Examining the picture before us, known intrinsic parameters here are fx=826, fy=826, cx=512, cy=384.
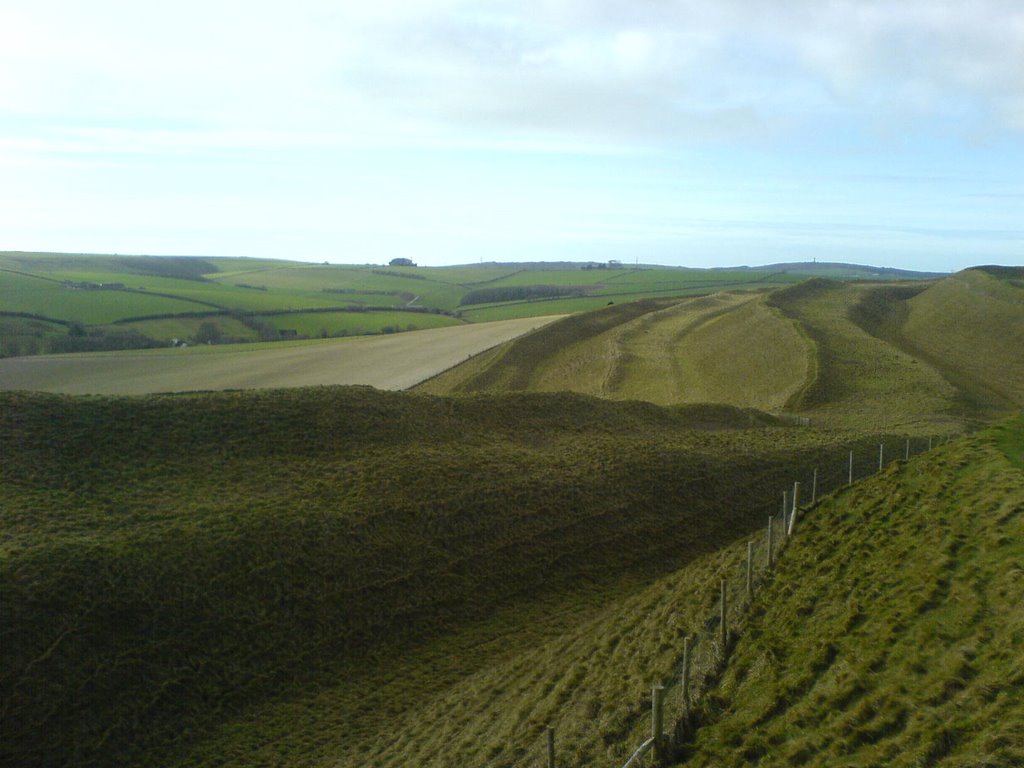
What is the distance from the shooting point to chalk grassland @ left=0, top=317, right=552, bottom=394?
3909 centimetres

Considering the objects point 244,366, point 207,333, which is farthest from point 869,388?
point 207,333

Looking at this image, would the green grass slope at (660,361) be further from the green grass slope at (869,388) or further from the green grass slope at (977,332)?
the green grass slope at (977,332)

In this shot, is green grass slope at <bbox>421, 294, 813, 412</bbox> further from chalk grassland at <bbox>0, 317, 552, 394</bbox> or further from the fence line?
the fence line

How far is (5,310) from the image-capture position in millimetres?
52781

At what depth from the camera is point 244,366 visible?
45938mm

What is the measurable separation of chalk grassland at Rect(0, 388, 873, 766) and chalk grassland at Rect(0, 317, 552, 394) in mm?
16329

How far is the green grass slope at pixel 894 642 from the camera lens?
8070 mm

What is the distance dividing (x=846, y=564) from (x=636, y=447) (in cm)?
1250

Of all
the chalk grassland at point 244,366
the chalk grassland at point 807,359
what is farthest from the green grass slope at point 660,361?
the chalk grassland at point 244,366

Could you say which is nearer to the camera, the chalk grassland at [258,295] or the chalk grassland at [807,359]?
the chalk grassland at [807,359]

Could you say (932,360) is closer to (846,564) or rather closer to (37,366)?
(846,564)

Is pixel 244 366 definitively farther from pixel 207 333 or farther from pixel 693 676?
pixel 693 676

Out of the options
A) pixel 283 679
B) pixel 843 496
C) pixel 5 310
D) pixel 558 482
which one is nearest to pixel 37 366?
pixel 5 310

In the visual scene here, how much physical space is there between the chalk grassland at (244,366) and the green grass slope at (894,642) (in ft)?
102
